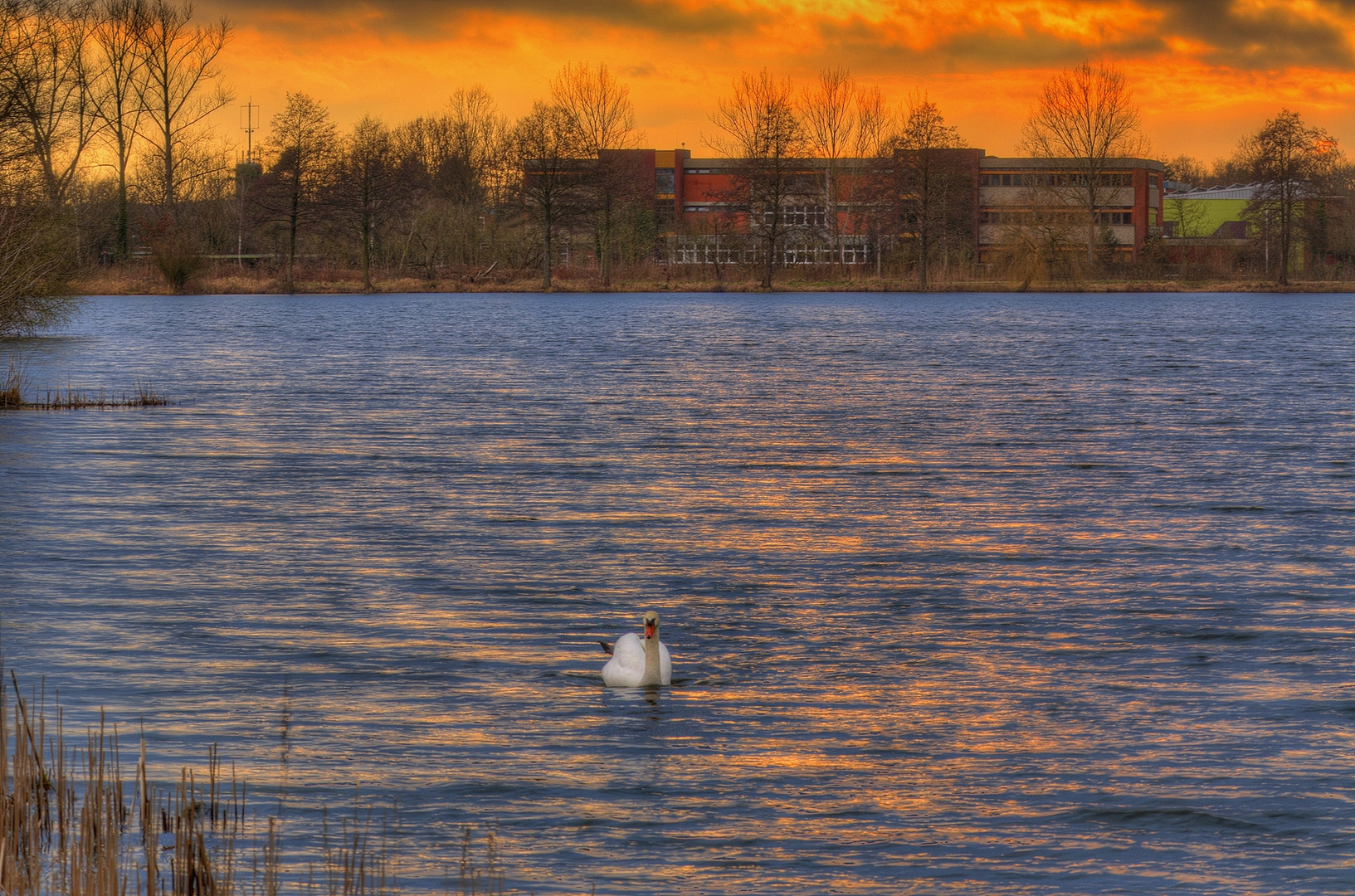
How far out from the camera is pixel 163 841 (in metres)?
8.60

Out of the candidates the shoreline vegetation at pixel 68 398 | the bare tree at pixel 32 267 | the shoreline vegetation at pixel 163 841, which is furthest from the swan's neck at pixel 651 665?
the shoreline vegetation at pixel 68 398

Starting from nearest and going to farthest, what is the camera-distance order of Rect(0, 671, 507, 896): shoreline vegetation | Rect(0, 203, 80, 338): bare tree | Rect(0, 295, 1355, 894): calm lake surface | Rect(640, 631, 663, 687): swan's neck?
Rect(0, 671, 507, 896): shoreline vegetation → Rect(0, 295, 1355, 894): calm lake surface → Rect(640, 631, 663, 687): swan's neck → Rect(0, 203, 80, 338): bare tree

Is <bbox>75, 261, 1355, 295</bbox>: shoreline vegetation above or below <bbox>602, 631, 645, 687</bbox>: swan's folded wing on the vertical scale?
above

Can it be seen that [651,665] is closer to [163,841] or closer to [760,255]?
[163,841]

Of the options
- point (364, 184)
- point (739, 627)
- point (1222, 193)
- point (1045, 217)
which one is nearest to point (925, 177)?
point (1045, 217)

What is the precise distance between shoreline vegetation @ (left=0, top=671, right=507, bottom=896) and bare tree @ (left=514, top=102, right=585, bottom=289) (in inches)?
4053

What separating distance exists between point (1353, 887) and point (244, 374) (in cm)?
4038

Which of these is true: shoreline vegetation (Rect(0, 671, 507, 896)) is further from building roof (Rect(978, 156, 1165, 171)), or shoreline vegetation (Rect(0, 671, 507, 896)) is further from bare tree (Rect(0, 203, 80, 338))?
building roof (Rect(978, 156, 1165, 171))

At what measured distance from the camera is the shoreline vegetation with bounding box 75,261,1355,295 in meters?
114

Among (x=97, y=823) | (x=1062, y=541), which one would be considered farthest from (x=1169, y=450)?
(x=97, y=823)

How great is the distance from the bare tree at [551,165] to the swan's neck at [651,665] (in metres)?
100

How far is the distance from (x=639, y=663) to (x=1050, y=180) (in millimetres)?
120282

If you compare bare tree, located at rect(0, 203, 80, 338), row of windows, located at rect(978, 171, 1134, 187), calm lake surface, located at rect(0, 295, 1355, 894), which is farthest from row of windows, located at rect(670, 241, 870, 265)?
calm lake surface, located at rect(0, 295, 1355, 894)

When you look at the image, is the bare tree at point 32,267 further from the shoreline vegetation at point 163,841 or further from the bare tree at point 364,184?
the bare tree at point 364,184
